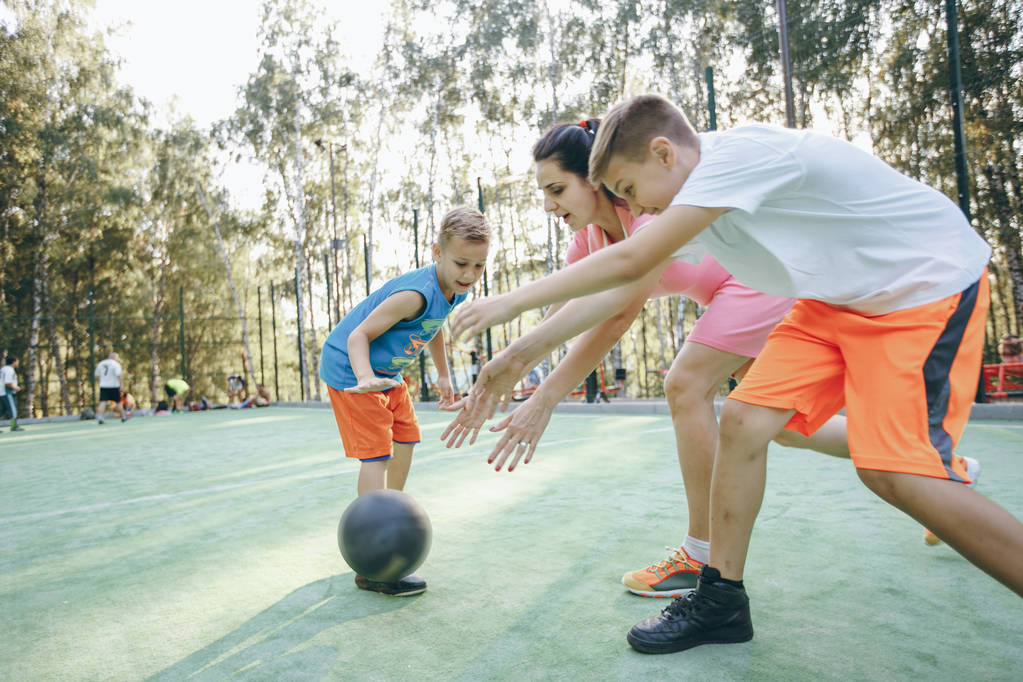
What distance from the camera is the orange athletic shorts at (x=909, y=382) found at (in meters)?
1.55

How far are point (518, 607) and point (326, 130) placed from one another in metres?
28.0

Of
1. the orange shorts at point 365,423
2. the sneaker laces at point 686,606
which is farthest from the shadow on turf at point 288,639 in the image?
the sneaker laces at point 686,606

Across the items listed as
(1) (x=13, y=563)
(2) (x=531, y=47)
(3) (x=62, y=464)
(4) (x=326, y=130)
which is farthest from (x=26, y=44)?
(1) (x=13, y=563)

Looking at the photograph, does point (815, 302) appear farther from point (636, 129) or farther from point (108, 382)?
point (108, 382)

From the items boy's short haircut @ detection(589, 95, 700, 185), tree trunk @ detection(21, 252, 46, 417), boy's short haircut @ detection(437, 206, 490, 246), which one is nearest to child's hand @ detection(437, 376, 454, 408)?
boy's short haircut @ detection(437, 206, 490, 246)

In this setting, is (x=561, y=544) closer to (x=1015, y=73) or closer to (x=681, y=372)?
(x=681, y=372)

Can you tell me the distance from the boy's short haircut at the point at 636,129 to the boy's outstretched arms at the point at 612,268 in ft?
1.14

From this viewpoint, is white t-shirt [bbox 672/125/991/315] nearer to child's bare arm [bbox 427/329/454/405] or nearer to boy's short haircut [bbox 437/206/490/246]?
boy's short haircut [bbox 437/206/490/246]

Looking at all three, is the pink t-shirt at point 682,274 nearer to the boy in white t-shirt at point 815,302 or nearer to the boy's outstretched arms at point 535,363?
the boy's outstretched arms at point 535,363

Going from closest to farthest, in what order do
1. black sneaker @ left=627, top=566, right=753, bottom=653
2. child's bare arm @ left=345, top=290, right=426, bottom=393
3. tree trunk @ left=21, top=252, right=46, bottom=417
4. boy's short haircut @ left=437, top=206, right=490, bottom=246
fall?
1. black sneaker @ left=627, top=566, right=753, bottom=653
2. child's bare arm @ left=345, top=290, right=426, bottom=393
3. boy's short haircut @ left=437, top=206, right=490, bottom=246
4. tree trunk @ left=21, top=252, right=46, bottom=417

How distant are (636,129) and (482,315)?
0.70 metres

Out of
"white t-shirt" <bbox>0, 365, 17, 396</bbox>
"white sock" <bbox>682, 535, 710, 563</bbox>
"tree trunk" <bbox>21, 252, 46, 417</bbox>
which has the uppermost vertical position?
"tree trunk" <bbox>21, 252, 46, 417</bbox>

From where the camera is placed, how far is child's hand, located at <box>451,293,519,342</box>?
1.55 m

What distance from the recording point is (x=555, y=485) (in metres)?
4.51
